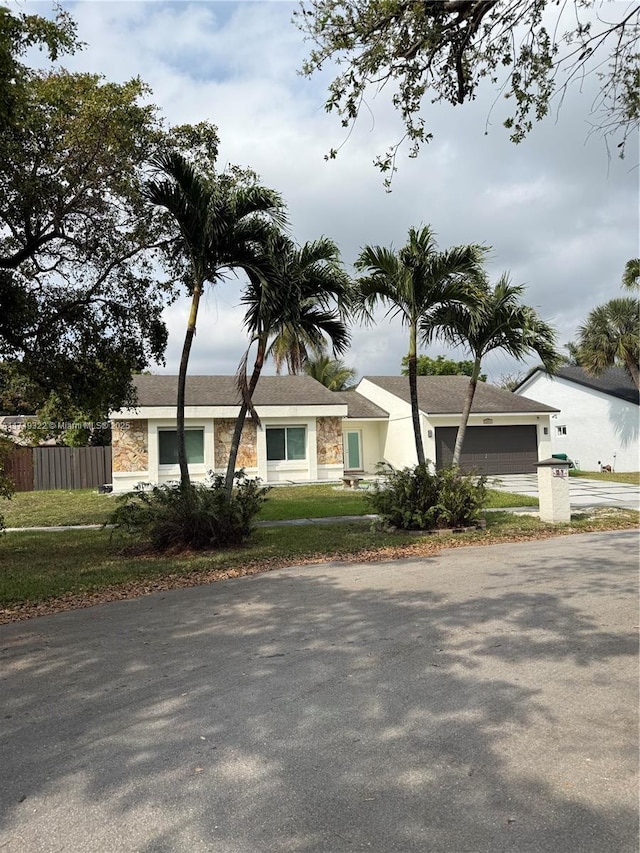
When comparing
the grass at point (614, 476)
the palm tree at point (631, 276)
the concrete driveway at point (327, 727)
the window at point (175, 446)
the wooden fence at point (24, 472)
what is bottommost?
the concrete driveway at point (327, 727)

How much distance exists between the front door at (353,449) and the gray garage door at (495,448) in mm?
4069

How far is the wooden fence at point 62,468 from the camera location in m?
23.4

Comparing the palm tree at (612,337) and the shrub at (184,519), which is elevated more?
the palm tree at (612,337)

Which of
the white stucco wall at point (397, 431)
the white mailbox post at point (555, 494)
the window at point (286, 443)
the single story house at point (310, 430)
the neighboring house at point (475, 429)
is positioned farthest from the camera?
the white stucco wall at point (397, 431)

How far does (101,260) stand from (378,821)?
9418 millimetres

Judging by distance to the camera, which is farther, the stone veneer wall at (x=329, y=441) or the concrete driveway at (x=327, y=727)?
the stone veneer wall at (x=329, y=441)

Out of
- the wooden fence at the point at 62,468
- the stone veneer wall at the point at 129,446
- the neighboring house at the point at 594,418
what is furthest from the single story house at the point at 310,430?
the neighboring house at the point at 594,418

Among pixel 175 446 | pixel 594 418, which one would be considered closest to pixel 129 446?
pixel 175 446

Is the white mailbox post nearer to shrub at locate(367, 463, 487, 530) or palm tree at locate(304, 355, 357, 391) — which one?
shrub at locate(367, 463, 487, 530)

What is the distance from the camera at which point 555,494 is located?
41.4 feet

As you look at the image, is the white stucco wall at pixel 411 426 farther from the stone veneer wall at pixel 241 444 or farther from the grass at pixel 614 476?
the stone veneer wall at pixel 241 444

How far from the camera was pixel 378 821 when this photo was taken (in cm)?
263

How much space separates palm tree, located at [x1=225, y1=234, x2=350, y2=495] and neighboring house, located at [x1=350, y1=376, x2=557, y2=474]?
537 inches

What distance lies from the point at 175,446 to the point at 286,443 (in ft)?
14.0
